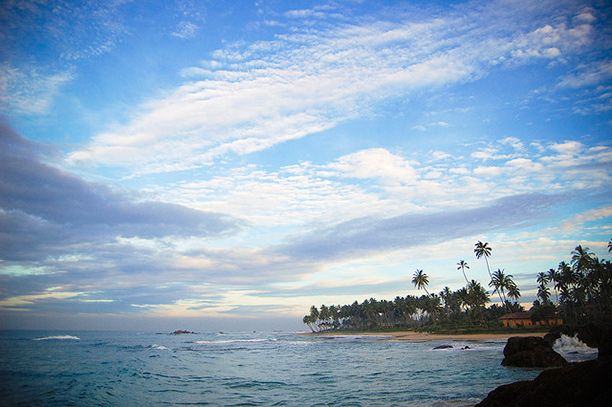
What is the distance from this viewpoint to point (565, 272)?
72.1 meters

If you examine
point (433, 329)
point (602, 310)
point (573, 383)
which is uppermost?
point (573, 383)

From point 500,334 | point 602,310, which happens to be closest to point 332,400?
point 500,334

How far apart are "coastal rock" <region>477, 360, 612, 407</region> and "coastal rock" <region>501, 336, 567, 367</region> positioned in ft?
76.3

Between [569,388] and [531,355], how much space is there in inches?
981

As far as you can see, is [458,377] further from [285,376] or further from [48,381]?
[48,381]

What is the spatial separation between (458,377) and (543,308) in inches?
2591

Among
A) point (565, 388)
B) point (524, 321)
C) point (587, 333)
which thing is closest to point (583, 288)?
point (524, 321)

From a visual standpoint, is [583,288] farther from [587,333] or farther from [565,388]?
[565,388]

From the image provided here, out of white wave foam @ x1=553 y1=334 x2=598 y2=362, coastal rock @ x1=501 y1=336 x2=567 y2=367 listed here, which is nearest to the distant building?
white wave foam @ x1=553 y1=334 x2=598 y2=362

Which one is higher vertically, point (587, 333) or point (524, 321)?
point (587, 333)

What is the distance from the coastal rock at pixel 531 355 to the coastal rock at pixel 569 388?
23.3m

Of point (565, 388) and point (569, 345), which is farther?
point (569, 345)

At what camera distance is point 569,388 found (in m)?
7.61

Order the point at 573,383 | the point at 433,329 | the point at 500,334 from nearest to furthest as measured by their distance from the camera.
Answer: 1. the point at 573,383
2. the point at 500,334
3. the point at 433,329
